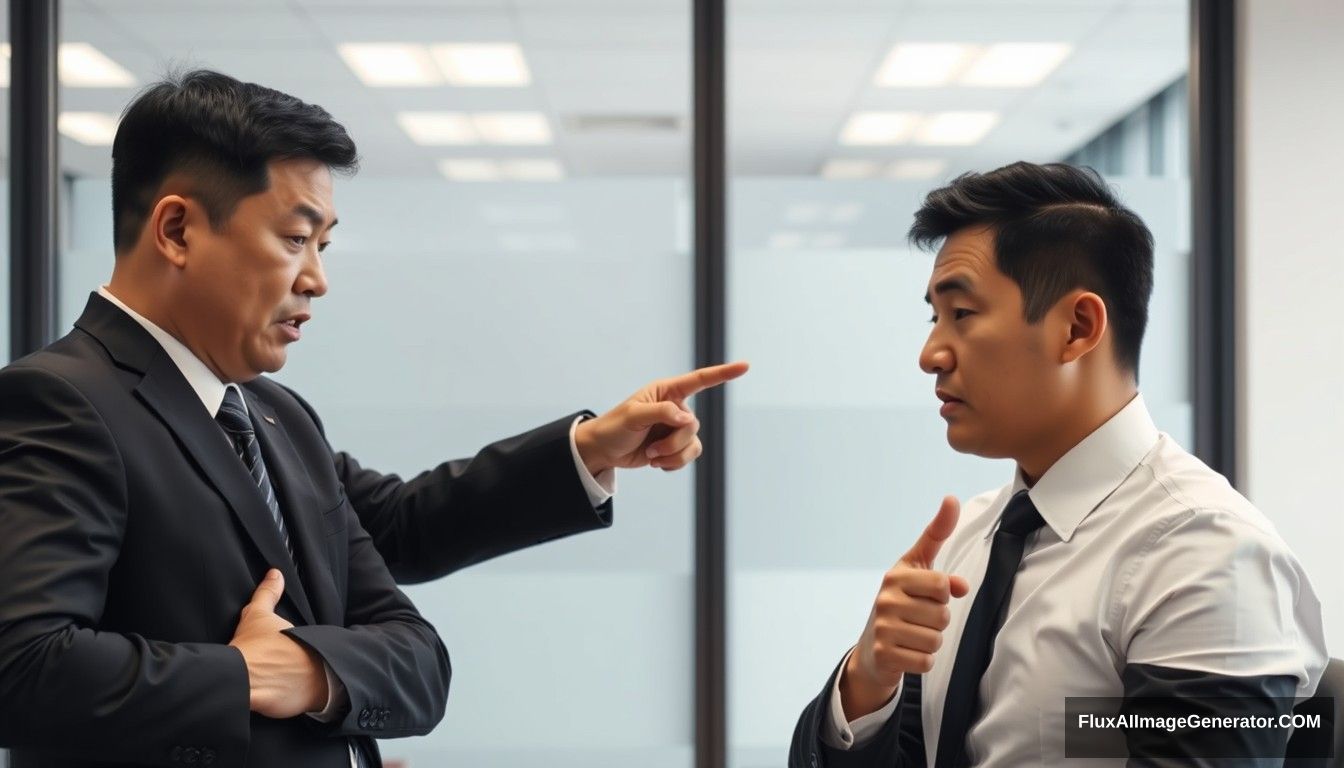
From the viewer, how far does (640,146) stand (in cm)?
292

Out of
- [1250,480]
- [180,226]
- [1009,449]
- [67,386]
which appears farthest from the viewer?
[1250,480]

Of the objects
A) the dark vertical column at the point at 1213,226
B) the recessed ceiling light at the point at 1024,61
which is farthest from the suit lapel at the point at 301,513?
the dark vertical column at the point at 1213,226

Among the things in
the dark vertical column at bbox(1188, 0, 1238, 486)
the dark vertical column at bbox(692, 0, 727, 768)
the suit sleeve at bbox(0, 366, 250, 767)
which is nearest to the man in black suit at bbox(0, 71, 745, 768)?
the suit sleeve at bbox(0, 366, 250, 767)

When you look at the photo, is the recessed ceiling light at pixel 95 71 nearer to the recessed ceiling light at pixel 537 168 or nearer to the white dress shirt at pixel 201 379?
the recessed ceiling light at pixel 537 168

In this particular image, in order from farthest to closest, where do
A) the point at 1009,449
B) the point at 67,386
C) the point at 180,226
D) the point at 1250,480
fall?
the point at 1250,480
the point at 1009,449
the point at 180,226
the point at 67,386

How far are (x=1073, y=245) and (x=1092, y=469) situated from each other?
0.27 metres

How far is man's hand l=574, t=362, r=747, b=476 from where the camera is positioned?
1665 mm

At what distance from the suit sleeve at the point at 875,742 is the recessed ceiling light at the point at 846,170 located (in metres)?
1.64

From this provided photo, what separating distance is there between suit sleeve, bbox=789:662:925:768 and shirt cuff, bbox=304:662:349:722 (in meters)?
0.56

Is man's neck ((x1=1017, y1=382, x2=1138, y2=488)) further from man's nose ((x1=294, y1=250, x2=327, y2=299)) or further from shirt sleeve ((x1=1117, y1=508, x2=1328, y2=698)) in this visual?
man's nose ((x1=294, y1=250, x2=327, y2=299))

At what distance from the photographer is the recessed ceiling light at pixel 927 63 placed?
2.96m

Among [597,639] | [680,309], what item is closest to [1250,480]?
[680,309]

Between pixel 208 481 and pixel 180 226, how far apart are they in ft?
0.97

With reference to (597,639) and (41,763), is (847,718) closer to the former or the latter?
(41,763)
